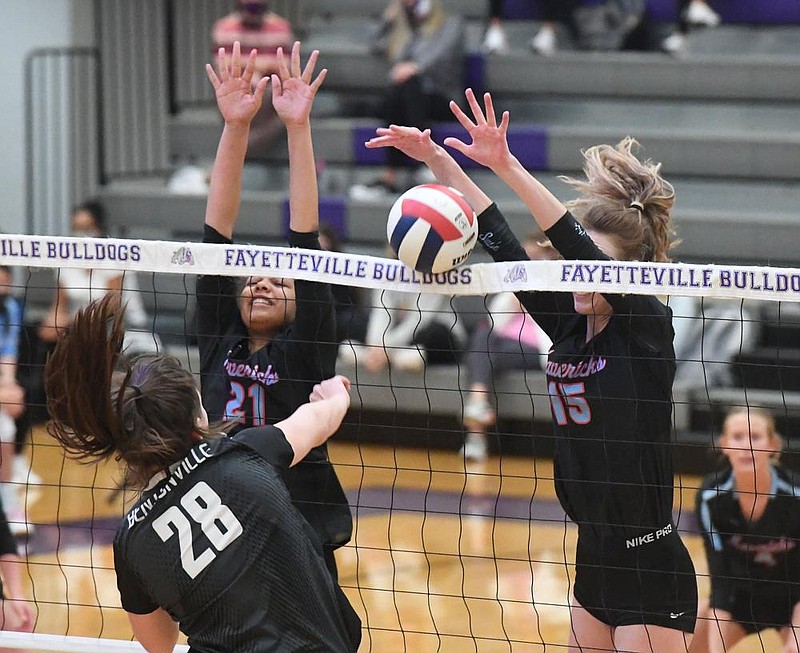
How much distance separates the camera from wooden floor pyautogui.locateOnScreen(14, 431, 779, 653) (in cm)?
539

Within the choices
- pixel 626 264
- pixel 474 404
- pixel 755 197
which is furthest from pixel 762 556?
pixel 755 197

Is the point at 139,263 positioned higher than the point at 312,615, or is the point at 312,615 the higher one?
the point at 139,263

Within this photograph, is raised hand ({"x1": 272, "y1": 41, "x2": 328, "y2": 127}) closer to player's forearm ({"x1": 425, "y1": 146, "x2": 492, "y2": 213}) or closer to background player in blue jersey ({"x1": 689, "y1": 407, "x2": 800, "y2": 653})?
player's forearm ({"x1": 425, "y1": 146, "x2": 492, "y2": 213})

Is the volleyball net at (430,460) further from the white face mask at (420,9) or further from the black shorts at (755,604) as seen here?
the white face mask at (420,9)

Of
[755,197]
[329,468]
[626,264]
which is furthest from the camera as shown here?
[755,197]

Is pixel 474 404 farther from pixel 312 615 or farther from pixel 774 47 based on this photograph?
pixel 312 615

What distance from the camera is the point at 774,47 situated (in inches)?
400

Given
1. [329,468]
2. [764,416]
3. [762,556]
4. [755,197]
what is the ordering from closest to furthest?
[329,468]
[762,556]
[764,416]
[755,197]

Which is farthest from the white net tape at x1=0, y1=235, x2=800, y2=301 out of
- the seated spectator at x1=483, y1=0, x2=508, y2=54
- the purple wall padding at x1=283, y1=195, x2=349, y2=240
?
the seated spectator at x1=483, y1=0, x2=508, y2=54

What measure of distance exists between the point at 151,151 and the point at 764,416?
832 cm

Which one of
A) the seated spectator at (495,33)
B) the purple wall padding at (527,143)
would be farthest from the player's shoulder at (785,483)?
the seated spectator at (495,33)

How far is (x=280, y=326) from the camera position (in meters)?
3.77

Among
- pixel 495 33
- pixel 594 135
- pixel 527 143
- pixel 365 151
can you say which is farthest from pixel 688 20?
pixel 365 151

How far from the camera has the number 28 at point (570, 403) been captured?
11.1 ft
